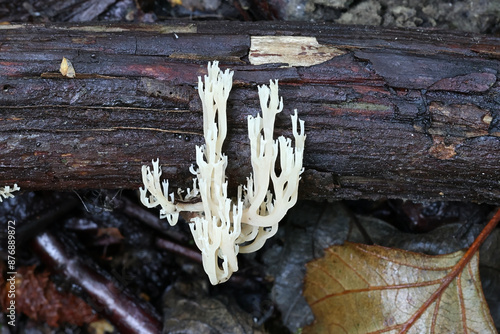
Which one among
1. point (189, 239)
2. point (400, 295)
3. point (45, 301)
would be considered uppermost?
point (400, 295)

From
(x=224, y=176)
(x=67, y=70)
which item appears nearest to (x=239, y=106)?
(x=224, y=176)

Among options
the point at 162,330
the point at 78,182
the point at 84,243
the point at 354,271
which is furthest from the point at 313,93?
the point at 84,243

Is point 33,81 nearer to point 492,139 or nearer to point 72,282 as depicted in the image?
point 72,282

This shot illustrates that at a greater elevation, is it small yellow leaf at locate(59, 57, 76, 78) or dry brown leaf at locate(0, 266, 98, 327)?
small yellow leaf at locate(59, 57, 76, 78)

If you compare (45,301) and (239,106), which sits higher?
(239,106)

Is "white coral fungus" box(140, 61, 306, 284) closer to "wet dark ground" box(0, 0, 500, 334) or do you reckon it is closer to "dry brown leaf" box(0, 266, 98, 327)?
"wet dark ground" box(0, 0, 500, 334)

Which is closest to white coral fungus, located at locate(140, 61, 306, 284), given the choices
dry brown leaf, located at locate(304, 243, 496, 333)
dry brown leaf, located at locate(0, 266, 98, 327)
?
dry brown leaf, located at locate(304, 243, 496, 333)

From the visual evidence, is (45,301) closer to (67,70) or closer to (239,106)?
(67,70)
